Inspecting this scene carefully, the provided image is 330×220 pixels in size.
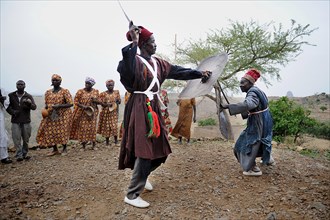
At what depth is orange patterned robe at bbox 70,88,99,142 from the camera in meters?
6.59

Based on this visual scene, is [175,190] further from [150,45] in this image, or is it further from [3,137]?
[3,137]

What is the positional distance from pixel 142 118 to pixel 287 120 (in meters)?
8.38

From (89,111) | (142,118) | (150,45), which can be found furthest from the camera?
(89,111)

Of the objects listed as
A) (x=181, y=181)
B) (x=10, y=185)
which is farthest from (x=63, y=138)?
(x=181, y=181)

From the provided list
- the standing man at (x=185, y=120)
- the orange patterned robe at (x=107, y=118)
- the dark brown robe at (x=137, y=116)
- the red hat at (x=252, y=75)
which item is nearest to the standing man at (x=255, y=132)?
the red hat at (x=252, y=75)

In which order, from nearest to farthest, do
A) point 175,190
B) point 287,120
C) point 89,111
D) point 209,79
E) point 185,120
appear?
point 209,79
point 175,190
point 89,111
point 185,120
point 287,120

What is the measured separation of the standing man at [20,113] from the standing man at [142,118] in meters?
3.69

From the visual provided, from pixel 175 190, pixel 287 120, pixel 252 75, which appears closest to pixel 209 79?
pixel 252 75

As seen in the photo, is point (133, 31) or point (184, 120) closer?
point (133, 31)

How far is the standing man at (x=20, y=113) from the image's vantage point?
5863 millimetres

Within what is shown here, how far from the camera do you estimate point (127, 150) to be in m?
3.35

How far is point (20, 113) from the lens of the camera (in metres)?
5.88

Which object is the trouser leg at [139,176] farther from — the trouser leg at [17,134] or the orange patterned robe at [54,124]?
the trouser leg at [17,134]

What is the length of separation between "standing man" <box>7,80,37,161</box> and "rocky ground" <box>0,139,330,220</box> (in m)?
0.58
